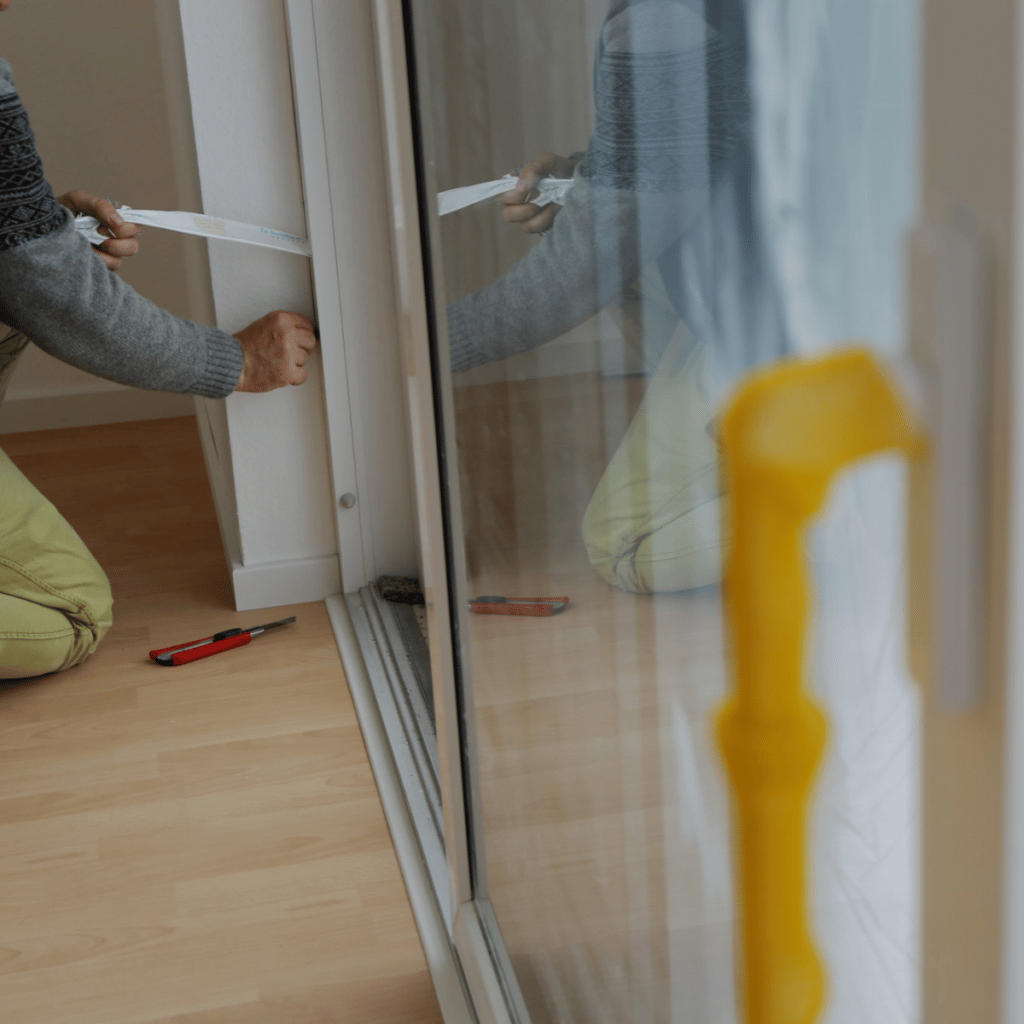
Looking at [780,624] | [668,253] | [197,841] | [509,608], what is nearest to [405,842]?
[197,841]

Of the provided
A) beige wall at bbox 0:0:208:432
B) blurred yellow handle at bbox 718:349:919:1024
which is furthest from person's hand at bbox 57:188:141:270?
blurred yellow handle at bbox 718:349:919:1024

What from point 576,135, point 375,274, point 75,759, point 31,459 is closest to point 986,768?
point 576,135

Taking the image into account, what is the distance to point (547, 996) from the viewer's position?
2.43ft

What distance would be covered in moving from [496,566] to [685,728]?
0.92ft

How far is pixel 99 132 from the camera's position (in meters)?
2.63

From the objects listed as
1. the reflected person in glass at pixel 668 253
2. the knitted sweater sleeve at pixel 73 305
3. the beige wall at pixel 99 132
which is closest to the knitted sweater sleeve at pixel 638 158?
the reflected person in glass at pixel 668 253

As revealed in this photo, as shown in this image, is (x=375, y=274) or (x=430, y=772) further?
(x=375, y=274)

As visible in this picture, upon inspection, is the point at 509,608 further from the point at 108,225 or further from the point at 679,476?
the point at 108,225

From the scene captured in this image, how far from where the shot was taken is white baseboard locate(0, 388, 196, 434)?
2660 mm

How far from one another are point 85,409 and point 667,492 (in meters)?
2.51

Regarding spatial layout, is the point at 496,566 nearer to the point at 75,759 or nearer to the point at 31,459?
the point at 75,759

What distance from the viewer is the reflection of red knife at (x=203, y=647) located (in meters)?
1.50

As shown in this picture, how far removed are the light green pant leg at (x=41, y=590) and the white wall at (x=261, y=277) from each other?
21 centimetres

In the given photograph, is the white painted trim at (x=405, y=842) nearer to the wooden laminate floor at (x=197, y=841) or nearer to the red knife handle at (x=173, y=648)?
the wooden laminate floor at (x=197, y=841)
